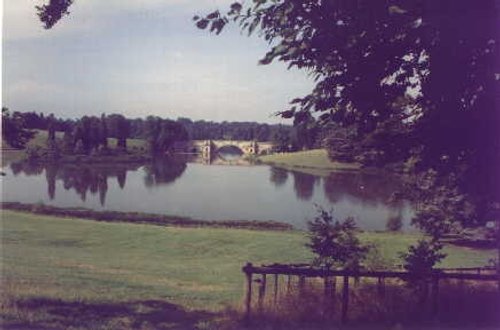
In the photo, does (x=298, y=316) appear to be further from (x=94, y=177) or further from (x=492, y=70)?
(x=94, y=177)

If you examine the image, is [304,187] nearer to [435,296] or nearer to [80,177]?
[80,177]

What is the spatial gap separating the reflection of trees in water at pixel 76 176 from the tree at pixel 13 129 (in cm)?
5032

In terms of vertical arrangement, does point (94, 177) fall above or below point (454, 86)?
below

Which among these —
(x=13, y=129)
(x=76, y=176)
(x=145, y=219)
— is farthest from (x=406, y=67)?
(x=76, y=176)

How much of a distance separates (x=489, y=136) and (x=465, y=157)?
771mm

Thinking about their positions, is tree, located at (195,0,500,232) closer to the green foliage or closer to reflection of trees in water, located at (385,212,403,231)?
the green foliage

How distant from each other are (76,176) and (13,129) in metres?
86.6

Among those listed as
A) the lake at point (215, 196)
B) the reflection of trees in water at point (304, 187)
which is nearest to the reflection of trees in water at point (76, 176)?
the lake at point (215, 196)

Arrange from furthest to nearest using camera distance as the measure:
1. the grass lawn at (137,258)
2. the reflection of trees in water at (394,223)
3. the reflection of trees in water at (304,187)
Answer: the reflection of trees in water at (304,187), the reflection of trees in water at (394,223), the grass lawn at (137,258)

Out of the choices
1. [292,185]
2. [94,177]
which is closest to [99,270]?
[292,185]

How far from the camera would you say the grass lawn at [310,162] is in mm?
136163

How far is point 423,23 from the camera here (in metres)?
8.78

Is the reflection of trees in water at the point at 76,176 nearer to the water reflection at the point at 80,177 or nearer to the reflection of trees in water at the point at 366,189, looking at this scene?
the water reflection at the point at 80,177

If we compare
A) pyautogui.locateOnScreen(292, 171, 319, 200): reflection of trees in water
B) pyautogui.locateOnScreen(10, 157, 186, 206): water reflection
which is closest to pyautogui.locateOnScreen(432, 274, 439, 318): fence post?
pyautogui.locateOnScreen(10, 157, 186, 206): water reflection
